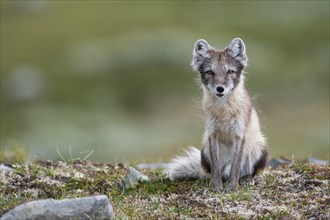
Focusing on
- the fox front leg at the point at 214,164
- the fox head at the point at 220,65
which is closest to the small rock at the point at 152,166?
the fox front leg at the point at 214,164

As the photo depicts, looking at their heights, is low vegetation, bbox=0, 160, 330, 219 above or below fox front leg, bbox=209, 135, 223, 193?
below

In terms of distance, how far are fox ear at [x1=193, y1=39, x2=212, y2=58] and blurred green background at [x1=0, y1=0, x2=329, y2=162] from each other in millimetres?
14967

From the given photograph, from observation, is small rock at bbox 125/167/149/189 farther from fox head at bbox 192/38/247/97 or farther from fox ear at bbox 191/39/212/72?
fox ear at bbox 191/39/212/72

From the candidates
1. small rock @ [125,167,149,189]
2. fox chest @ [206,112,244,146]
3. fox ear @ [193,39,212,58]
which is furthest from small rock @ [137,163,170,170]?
fox ear @ [193,39,212,58]

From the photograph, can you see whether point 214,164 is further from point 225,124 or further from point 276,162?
point 276,162

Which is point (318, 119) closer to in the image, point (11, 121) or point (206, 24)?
point (11, 121)

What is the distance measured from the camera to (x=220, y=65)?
39.1 ft

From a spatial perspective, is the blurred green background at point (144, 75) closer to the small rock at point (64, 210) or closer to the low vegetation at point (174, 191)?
the low vegetation at point (174, 191)

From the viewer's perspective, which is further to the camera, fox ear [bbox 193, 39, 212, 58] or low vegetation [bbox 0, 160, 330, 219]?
fox ear [bbox 193, 39, 212, 58]

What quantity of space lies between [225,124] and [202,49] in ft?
4.26

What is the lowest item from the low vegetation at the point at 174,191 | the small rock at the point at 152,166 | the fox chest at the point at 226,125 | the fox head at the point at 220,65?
the small rock at the point at 152,166

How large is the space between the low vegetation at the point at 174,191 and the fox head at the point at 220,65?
1.63m

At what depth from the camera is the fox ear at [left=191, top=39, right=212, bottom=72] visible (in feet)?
39.9

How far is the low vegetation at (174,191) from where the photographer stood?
33.0 feet
